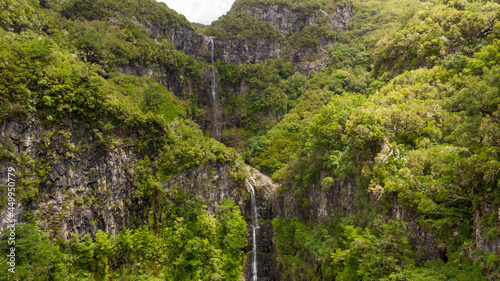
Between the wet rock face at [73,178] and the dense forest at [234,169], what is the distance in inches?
3.2

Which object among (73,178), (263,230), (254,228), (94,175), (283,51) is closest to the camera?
(73,178)

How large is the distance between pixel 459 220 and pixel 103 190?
20.2 meters

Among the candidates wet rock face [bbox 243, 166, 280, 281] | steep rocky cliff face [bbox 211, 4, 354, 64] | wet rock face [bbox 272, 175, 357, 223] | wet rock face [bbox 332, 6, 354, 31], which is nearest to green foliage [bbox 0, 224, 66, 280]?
wet rock face [bbox 272, 175, 357, 223]

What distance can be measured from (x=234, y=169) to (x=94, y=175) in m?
15.7

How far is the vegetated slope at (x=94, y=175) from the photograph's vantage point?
13750 millimetres

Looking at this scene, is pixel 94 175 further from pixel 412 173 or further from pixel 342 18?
pixel 342 18

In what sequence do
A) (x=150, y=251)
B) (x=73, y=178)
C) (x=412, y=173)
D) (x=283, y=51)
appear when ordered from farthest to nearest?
(x=283, y=51) → (x=150, y=251) → (x=73, y=178) → (x=412, y=173)

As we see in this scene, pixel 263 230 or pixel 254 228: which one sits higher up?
pixel 254 228

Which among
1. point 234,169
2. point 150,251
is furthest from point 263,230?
point 150,251

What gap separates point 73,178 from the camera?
16.2 meters

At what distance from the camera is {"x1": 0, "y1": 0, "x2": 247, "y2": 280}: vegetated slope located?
13750mm

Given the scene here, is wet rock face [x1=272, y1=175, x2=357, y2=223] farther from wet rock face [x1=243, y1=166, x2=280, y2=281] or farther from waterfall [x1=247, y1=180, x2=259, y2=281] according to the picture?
waterfall [x1=247, y1=180, x2=259, y2=281]

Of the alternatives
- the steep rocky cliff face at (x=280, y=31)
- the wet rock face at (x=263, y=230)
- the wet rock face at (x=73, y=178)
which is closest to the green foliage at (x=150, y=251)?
the wet rock face at (x=73, y=178)

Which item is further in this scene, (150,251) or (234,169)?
(234,169)
